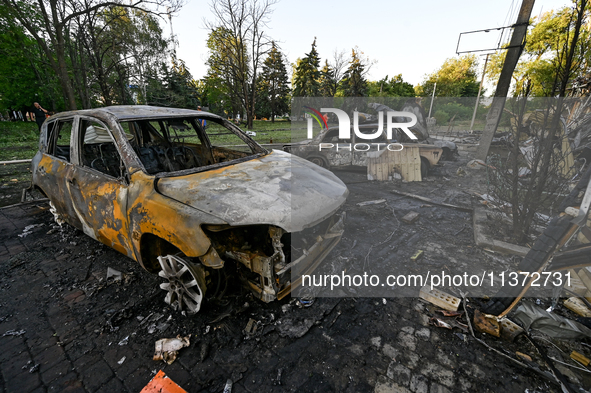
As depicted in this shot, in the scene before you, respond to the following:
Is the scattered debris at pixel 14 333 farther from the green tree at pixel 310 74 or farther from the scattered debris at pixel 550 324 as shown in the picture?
the green tree at pixel 310 74

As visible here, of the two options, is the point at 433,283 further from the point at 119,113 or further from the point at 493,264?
the point at 119,113

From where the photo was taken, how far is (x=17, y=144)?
12.7m

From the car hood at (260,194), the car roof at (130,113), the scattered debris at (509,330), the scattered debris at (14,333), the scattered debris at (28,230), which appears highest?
the car roof at (130,113)

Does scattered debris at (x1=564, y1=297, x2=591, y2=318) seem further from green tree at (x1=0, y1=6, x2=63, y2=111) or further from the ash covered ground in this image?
green tree at (x1=0, y1=6, x2=63, y2=111)

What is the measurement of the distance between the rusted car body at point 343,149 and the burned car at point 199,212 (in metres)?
4.11

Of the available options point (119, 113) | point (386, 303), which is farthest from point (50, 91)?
point (386, 303)

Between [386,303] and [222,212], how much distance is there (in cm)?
196

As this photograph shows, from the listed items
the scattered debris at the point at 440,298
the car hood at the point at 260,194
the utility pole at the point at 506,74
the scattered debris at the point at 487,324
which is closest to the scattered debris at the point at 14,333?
the car hood at the point at 260,194

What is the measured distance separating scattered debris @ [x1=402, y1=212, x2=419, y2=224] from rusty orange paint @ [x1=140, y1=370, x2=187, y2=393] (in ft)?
13.1

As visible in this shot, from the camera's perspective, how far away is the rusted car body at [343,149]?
7070 mm

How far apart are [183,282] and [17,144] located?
57.6 ft

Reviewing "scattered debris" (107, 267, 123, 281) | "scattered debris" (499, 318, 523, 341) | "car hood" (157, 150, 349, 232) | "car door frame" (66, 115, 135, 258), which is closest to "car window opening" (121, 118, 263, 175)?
"car door frame" (66, 115, 135, 258)

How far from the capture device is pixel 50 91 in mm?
20094

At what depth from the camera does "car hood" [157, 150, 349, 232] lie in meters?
1.96
